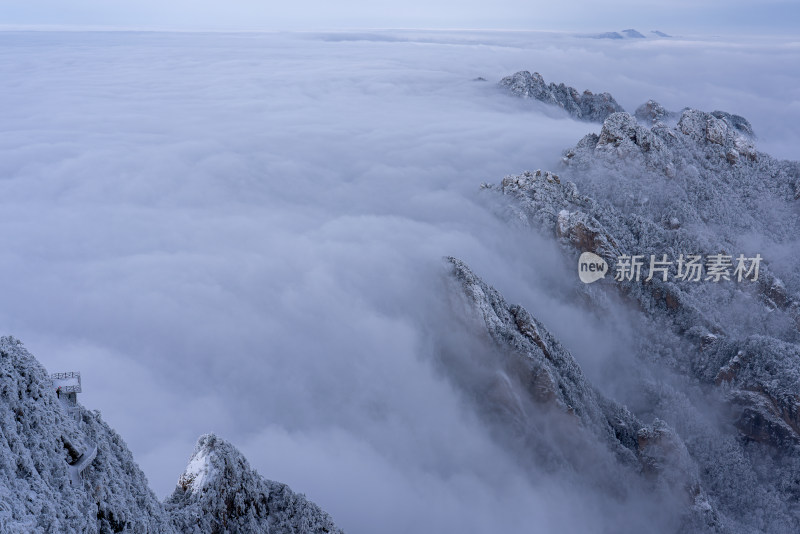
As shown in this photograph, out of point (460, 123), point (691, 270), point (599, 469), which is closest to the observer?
point (599, 469)

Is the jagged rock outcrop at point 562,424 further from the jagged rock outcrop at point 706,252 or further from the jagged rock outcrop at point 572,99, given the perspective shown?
the jagged rock outcrop at point 572,99

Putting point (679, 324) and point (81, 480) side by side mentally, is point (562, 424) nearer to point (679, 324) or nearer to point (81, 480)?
point (679, 324)

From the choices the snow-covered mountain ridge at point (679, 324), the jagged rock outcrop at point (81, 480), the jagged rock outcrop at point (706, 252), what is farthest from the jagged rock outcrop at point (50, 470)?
the jagged rock outcrop at point (706, 252)

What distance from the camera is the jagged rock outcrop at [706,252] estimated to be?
57719 mm

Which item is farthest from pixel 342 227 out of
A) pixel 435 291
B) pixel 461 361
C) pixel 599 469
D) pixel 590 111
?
pixel 590 111

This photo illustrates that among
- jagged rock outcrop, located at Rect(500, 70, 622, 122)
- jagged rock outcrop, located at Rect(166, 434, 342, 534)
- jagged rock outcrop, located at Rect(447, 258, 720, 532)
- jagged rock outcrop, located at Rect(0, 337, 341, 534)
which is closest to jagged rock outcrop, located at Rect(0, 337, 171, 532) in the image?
jagged rock outcrop, located at Rect(0, 337, 341, 534)

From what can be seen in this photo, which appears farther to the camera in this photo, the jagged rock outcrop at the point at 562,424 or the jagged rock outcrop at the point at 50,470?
the jagged rock outcrop at the point at 562,424

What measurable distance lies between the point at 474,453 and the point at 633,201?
58.8 metres

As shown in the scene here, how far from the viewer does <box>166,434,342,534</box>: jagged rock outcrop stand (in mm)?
24406

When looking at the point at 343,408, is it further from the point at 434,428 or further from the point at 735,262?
the point at 735,262

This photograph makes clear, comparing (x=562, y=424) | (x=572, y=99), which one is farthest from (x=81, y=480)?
(x=572, y=99)

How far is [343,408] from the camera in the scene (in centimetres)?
5519

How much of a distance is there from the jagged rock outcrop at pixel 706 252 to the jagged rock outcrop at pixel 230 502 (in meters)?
42.5

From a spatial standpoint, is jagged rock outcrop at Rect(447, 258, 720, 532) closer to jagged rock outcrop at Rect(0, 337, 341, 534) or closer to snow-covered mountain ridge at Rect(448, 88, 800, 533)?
snow-covered mountain ridge at Rect(448, 88, 800, 533)
